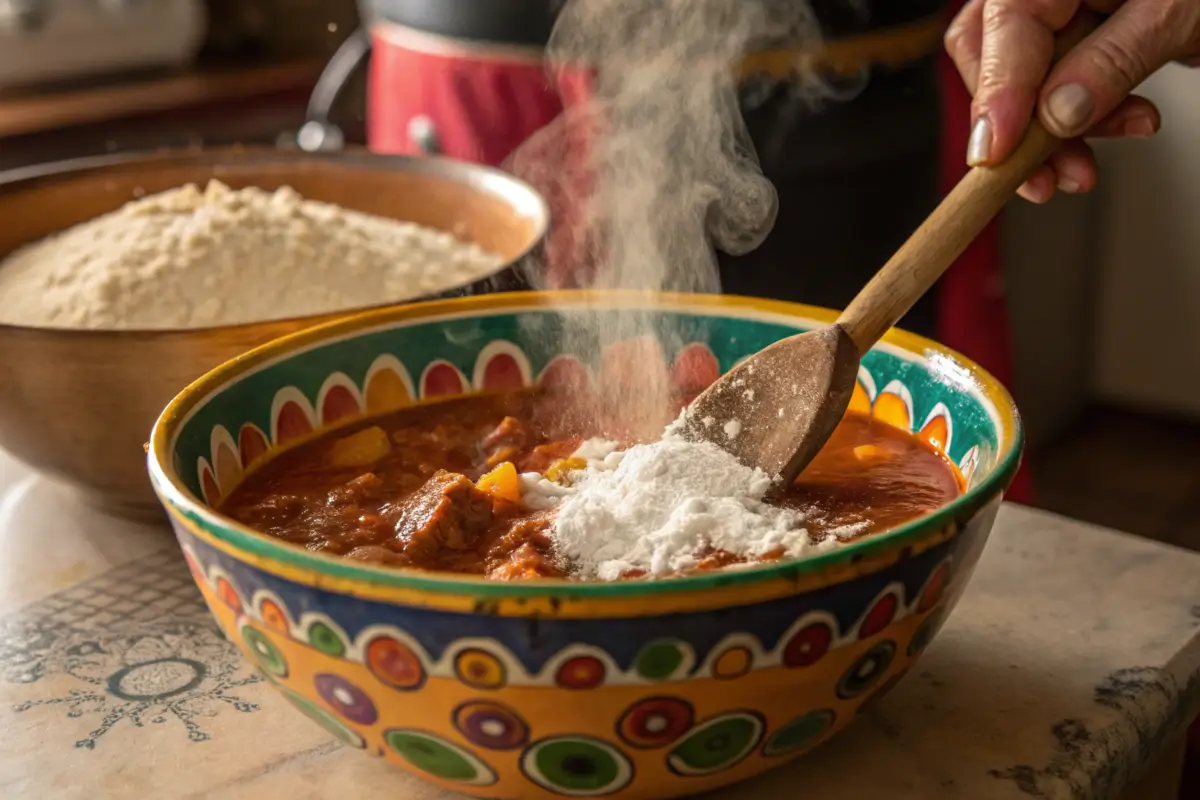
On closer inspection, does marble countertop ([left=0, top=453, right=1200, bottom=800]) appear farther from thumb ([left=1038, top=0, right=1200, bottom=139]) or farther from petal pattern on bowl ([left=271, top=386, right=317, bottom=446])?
thumb ([left=1038, top=0, right=1200, bottom=139])

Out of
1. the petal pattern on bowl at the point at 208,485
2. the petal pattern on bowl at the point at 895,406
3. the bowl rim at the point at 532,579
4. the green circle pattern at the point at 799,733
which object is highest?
the bowl rim at the point at 532,579

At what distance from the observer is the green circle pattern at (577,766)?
665 mm

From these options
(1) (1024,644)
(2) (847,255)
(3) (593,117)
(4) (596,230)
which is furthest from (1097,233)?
(1) (1024,644)

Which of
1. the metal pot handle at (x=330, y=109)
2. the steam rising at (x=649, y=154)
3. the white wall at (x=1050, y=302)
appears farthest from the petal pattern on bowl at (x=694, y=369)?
the white wall at (x=1050, y=302)

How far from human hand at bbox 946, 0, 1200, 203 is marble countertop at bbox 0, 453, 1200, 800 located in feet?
1.15

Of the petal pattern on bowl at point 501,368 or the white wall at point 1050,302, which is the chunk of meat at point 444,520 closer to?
the petal pattern on bowl at point 501,368

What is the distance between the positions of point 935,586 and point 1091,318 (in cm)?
310

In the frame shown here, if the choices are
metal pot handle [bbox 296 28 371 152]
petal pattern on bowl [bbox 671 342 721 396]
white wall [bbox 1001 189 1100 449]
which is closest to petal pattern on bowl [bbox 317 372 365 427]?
petal pattern on bowl [bbox 671 342 721 396]

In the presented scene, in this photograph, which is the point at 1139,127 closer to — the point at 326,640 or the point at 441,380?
the point at 441,380

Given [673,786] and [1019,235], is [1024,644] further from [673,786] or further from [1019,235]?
[1019,235]

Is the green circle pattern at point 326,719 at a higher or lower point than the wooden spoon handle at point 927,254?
lower

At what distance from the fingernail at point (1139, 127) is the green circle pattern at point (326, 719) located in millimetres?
929

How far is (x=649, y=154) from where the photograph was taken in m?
1.40

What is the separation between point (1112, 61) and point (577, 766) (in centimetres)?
73
